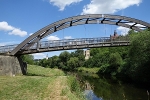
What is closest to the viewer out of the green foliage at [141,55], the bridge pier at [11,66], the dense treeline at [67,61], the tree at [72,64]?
the bridge pier at [11,66]

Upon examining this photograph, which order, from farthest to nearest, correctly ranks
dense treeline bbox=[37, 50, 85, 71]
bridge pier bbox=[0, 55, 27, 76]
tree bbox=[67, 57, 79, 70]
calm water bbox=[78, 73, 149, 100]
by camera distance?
dense treeline bbox=[37, 50, 85, 71] → tree bbox=[67, 57, 79, 70] → bridge pier bbox=[0, 55, 27, 76] → calm water bbox=[78, 73, 149, 100]

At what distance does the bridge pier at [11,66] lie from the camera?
88.5 ft

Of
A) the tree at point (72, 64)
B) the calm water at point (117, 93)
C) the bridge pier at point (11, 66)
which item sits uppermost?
the bridge pier at point (11, 66)

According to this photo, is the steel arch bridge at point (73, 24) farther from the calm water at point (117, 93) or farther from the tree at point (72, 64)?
the tree at point (72, 64)

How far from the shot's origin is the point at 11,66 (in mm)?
28781

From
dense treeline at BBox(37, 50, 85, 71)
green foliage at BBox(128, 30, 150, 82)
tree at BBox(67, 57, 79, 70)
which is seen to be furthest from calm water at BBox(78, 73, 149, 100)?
tree at BBox(67, 57, 79, 70)

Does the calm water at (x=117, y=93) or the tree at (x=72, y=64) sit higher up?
the calm water at (x=117, y=93)

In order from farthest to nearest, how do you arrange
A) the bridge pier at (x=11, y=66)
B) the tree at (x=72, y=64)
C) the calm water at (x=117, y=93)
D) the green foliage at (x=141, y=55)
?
the tree at (x=72, y=64), the green foliage at (x=141, y=55), the bridge pier at (x=11, y=66), the calm water at (x=117, y=93)

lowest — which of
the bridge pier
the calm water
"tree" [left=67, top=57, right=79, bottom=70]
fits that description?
"tree" [left=67, top=57, right=79, bottom=70]

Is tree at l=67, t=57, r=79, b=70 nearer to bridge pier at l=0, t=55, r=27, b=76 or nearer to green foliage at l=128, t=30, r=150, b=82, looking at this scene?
bridge pier at l=0, t=55, r=27, b=76

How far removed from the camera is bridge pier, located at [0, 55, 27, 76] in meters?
27.0

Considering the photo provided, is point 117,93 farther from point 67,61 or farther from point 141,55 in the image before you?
point 67,61

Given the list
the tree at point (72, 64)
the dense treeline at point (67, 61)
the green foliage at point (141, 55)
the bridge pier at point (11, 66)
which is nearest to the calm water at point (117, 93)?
the green foliage at point (141, 55)

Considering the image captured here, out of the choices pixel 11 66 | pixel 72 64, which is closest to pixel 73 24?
pixel 11 66
